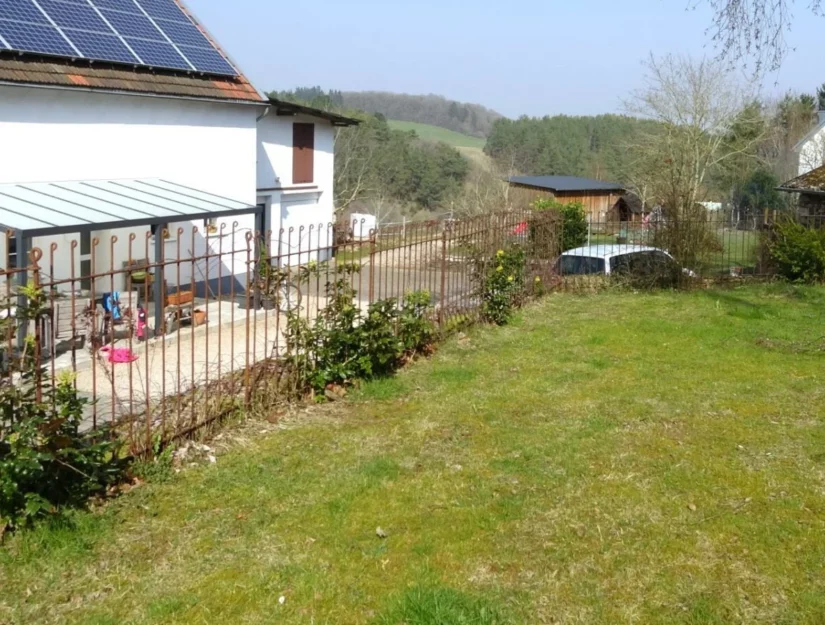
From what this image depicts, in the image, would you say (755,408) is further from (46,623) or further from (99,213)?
(99,213)

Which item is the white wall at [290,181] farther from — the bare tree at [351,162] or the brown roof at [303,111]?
the bare tree at [351,162]

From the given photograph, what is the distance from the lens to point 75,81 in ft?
43.9

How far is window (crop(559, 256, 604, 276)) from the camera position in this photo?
1656cm

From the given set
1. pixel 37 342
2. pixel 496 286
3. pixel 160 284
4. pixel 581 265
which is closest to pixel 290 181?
pixel 581 265

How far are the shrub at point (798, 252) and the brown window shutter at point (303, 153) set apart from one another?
1277 centimetres

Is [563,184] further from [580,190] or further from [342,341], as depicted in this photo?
[342,341]

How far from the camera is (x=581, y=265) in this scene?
16.7 meters

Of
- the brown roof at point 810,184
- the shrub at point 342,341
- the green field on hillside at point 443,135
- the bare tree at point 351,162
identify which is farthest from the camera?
the green field on hillside at point 443,135

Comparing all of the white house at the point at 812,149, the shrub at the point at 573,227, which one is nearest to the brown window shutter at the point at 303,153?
the shrub at the point at 573,227

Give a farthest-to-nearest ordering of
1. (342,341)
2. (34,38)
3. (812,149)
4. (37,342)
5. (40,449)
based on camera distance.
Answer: (812,149)
(34,38)
(342,341)
(37,342)
(40,449)

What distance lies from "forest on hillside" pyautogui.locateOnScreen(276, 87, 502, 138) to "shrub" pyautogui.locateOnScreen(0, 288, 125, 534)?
68.7 metres

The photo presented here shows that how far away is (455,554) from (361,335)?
3.92 meters

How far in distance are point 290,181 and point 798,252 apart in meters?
13.4

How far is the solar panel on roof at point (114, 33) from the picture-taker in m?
13.1
